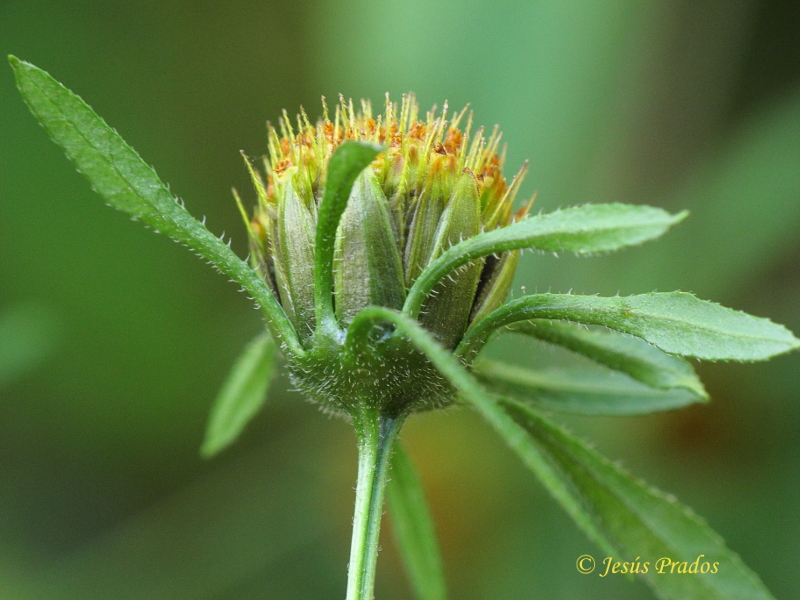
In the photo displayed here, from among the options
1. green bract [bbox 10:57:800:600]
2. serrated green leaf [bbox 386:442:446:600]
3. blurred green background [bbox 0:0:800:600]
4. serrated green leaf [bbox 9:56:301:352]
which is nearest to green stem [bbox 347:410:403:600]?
green bract [bbox 10:57:800:600]

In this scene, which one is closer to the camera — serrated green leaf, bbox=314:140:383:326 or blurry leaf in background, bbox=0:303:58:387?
serrated green leaf, bbox=314:140:383:326

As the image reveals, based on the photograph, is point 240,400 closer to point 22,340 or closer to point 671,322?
point 22,340

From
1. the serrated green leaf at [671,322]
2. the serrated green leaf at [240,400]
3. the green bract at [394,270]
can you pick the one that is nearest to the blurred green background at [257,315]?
the serrated green leaf at [240,400]

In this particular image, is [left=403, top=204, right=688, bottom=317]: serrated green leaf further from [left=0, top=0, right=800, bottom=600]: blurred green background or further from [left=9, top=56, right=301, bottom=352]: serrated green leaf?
[left=0, top=0, right=800, bottom=600]: blurred green background

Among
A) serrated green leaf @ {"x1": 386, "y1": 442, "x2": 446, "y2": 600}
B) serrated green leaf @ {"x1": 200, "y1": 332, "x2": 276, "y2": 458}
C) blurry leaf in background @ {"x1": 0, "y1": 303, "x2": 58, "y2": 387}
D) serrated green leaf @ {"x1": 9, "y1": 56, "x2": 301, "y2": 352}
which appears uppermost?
blurry leaf in background @ {"x1": 0, "y1": 303, "x2": 58, "y2": 387}

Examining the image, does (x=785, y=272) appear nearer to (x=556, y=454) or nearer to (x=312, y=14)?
(x=556, y=454)

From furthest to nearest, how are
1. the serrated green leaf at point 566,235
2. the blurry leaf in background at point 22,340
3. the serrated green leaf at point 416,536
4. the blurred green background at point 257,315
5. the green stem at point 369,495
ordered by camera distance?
the blurred green background at point 257,315, the blurry leaf in background at point 22,340, the serrated green leaf at point 416,536, the green stem at point 369,495, the serrated green leaf at point 566,235

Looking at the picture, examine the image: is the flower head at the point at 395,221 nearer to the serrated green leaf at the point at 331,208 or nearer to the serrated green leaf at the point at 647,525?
the serrated green leaf at the point at 331,208

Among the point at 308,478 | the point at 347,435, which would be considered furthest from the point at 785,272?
the point at 308,478
